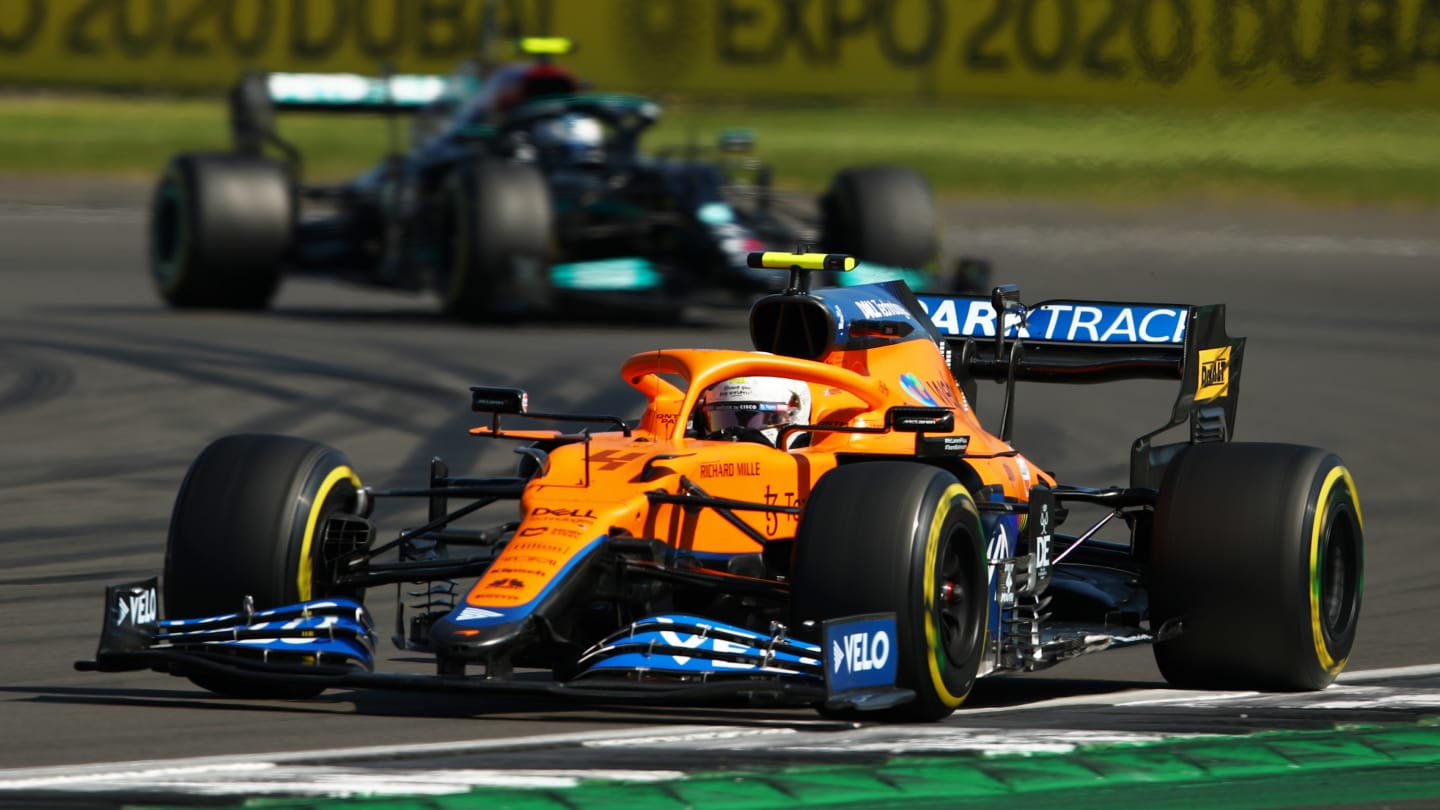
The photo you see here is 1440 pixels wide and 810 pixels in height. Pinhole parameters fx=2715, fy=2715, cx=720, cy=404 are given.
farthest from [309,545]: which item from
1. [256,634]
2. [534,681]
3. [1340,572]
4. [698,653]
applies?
[1340,572]

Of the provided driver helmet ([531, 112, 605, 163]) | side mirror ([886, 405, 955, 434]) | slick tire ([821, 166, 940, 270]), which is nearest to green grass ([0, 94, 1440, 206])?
slick tire ([821, 166, 940, 270])

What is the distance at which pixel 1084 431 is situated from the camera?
16.7m

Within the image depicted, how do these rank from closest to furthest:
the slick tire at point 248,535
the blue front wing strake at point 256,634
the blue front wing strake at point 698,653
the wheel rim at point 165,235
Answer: the blue front wing strake at point 698,653 < the blue front wing strake at point 256,634 < the slick tire at point 248,535 < the wheel rim at point 165,235

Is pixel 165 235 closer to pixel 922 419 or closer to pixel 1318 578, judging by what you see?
pixel 922 419

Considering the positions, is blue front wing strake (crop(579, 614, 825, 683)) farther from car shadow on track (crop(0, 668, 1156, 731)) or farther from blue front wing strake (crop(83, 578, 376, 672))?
blue front wing strake (crop(83, 578, 376, 672))

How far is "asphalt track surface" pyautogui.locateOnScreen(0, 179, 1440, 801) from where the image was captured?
838 cm

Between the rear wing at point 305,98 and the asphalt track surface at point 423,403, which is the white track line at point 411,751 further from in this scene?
the rear wing at point 305,98

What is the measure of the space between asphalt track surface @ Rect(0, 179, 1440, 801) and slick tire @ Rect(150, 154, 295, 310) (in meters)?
0.49

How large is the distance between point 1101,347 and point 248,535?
3632mm

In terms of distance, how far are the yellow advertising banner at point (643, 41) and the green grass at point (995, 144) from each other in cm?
53

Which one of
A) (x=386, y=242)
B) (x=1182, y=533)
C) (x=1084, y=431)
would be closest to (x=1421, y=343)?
(x=1084, y=431)

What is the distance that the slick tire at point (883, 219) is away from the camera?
21766 mm

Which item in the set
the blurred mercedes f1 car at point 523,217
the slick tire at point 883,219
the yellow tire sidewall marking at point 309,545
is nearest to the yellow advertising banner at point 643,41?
the slick tire at point 883,219

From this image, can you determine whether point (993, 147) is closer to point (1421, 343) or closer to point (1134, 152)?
point (1134, 152)
